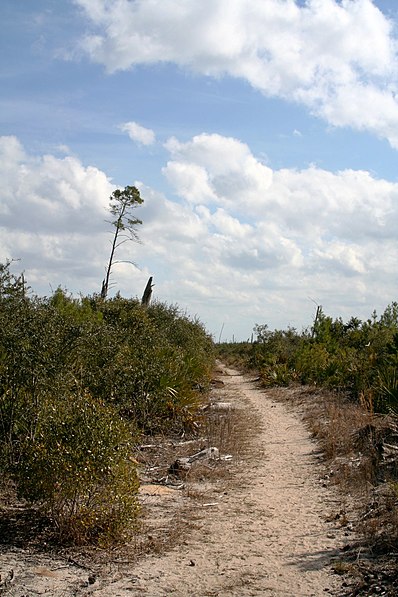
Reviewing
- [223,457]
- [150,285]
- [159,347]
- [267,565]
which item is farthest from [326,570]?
[150,285]

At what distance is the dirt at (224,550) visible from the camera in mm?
5801

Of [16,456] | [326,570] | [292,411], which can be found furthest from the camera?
[292,411]

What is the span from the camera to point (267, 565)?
21.0 ft

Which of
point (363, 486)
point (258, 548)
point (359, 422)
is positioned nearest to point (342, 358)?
point (359, 422)

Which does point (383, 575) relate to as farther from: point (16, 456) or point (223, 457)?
point (223, 457)

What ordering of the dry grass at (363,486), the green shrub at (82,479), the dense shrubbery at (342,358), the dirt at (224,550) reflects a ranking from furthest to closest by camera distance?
1. the dense shrubbery at (342,358)
2. the green shrub at (82,479)
3. the dry grass at (363,486)
4. the dirt at (224,550)

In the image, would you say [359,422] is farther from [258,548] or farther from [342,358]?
[342,358]

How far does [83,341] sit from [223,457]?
390 cm

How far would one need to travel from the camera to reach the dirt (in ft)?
19.0

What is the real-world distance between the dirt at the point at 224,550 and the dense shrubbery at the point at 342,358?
292 centimetres

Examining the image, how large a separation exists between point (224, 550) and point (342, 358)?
52.4 ft

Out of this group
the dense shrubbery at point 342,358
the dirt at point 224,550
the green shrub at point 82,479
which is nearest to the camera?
the dirt at point 224,550

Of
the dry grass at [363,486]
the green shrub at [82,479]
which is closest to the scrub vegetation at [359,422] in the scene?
the dry grass at [363,486]

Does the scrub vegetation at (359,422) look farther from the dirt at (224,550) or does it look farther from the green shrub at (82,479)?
the green shrub at (82,479)
